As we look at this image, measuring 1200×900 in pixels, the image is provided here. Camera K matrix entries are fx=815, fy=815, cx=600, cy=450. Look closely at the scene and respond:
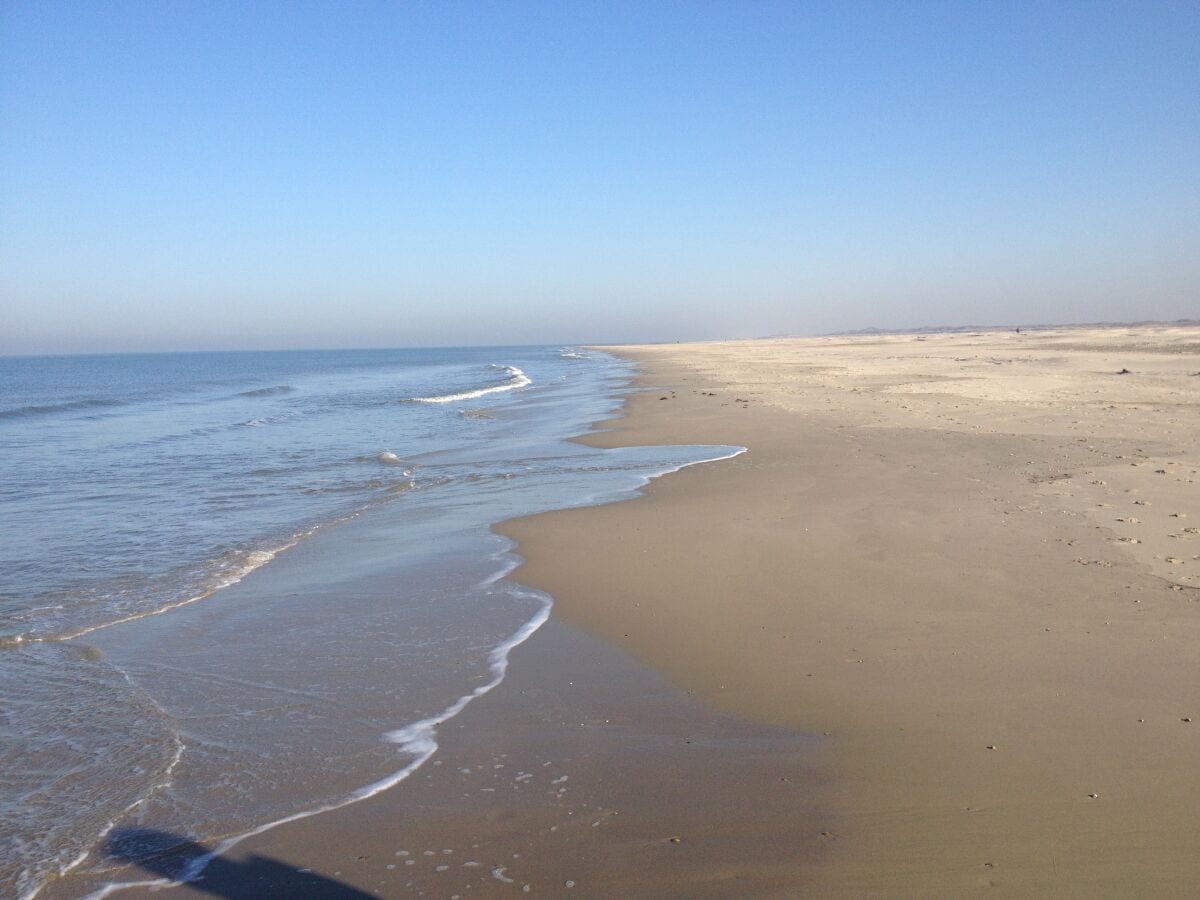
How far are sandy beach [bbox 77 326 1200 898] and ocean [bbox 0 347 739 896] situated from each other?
509 mm

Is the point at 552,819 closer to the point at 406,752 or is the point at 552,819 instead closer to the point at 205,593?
the point at 406,752

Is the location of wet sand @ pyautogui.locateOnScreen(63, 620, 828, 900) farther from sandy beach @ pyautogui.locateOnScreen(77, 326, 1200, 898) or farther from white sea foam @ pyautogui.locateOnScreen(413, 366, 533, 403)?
white sea foam @ pyautogui.locateOnScreen(413, 366, 533, 403)

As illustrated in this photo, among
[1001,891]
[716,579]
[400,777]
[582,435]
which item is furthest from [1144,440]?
[400,777]

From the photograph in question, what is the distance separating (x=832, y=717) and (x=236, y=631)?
5245 millimetres

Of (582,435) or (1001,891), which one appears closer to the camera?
(1001,891)

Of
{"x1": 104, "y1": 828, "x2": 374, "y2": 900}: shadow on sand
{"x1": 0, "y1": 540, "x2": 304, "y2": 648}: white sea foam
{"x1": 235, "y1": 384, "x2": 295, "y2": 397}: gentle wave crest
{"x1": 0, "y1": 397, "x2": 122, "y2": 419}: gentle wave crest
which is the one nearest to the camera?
{"x1": 104, "y1": 828, "x2": 374, "y2": 900}: shadow on sand

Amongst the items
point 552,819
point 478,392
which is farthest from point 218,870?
point 478,392

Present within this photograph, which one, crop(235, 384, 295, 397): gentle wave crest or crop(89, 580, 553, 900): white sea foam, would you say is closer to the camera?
crop(89, 580, 553, 900): white sea foam

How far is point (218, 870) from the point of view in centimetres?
387

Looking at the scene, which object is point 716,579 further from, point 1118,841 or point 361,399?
point 361,399

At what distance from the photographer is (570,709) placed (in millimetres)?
5527

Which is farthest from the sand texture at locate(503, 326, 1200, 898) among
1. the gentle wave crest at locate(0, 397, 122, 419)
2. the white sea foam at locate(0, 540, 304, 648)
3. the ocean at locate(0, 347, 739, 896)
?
the gentle wave crest at locate(0, 397, 122, 419)

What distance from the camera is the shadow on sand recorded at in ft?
12.1

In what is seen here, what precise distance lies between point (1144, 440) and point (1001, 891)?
548 inches
